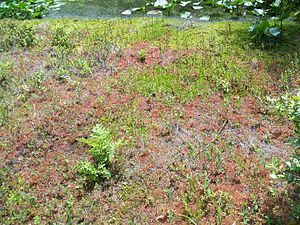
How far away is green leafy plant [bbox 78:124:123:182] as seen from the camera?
3.59m

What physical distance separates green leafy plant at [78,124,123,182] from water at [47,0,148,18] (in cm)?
445

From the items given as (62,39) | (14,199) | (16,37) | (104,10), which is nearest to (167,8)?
(104,10)

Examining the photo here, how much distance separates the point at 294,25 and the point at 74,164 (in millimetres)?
4413

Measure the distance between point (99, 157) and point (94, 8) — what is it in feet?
17.4

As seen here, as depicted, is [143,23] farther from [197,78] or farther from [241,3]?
[197,78]

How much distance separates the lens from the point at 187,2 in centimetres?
749

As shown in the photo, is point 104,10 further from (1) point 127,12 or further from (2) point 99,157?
(2) point 99,157

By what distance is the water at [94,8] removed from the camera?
7.69 m

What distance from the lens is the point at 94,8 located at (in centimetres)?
811

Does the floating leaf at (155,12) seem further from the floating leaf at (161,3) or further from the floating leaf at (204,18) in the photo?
the floating leaf at (204,18)

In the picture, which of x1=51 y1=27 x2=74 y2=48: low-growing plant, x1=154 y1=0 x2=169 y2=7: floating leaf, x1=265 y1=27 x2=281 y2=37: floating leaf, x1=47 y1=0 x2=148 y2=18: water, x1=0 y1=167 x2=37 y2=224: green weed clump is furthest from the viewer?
x1=47 y1=0 x2=148 y2=18: water

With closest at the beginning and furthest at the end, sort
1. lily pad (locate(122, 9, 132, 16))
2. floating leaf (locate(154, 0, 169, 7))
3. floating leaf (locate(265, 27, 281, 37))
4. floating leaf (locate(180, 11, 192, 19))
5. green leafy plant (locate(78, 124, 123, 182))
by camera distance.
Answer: green leafy plant (locate(78, 124, 123, 182)) → floating leaf (locate(265, 27, 281, 37)) → floating leaf (locate(180, 11, 192, 19)) → floating leaf (locate(154, 0, 169, 7)) → lily pad (locate(122, 9, 132, 16))

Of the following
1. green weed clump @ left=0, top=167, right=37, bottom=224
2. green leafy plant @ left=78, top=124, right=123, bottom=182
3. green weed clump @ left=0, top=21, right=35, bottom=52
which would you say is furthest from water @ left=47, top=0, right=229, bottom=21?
green weed clump @ left=0, top=167, right=37, bottom=224

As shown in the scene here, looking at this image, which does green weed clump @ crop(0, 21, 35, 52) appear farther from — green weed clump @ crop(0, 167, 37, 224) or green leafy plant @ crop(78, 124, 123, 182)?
green leafy plant @ crop(78, 124, 123, 182)
